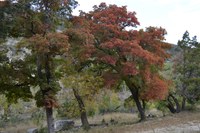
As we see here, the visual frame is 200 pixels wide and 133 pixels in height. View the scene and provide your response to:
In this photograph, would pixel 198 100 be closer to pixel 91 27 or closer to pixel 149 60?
pixel 149 60

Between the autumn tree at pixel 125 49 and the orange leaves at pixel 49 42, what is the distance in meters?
3.86

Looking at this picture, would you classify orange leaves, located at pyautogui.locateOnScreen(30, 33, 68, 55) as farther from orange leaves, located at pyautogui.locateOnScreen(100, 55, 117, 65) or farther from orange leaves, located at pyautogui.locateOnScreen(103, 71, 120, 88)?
orange leaves, located at pyautogui.locateOnScreen(103, 71, 120, 88)

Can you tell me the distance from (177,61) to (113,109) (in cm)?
1691

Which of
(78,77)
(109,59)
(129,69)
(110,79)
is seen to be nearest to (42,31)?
(78,77)

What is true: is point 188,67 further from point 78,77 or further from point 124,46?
point 78,77

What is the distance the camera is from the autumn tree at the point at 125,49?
20.9 metres

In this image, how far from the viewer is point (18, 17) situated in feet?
55.5

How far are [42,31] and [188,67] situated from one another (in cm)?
1357

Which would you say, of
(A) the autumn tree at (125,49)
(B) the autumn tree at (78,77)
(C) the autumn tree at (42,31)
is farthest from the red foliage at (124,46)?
(C) the autumn tree at (42,31)

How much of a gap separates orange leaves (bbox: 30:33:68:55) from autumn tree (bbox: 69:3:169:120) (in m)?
3.86

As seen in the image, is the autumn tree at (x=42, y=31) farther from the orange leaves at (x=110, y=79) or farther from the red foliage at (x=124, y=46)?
the orange leaves at (x=110, y=79)

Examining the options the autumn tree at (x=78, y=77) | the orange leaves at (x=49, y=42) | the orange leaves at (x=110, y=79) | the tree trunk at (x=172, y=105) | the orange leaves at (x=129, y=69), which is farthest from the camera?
the tree trunk at (x=172, y=105)

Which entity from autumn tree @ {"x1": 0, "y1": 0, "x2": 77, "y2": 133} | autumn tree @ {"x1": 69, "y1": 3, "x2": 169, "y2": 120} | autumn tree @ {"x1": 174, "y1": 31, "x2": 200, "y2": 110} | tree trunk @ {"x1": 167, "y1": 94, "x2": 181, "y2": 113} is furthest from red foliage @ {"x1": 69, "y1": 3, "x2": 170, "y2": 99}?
tree trunk @ {"x1": 167, "y1": 94, "x2": 181, "y2": 113}

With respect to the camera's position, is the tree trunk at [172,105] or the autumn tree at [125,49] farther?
the tree trunk at [172,105]
